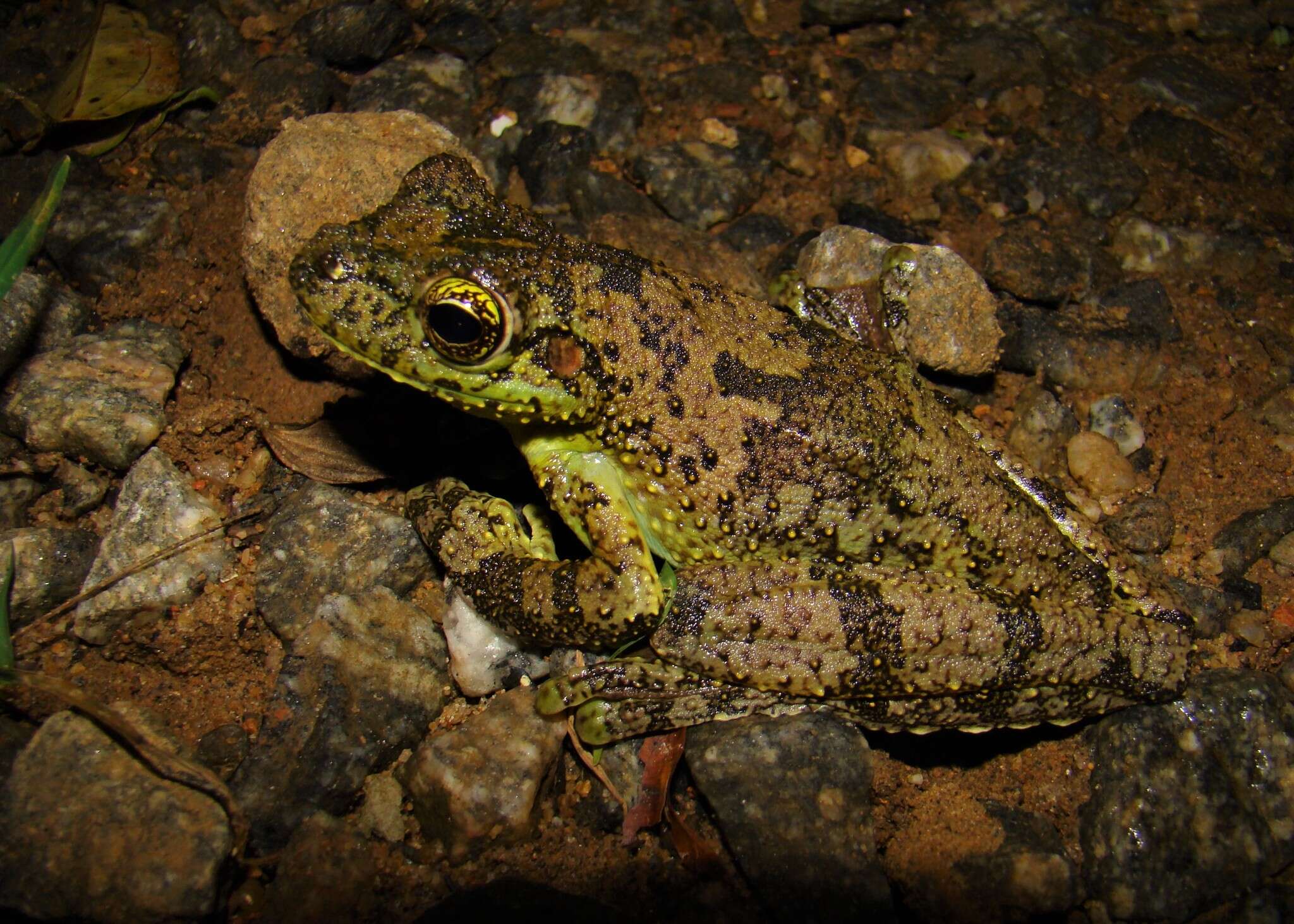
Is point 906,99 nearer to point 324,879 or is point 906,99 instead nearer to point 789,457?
point 789,457

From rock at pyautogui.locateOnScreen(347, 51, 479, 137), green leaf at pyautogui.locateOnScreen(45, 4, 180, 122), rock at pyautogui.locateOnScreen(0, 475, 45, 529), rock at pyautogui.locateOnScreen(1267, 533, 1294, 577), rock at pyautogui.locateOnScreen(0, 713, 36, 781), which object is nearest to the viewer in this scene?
rock at pyautogui.locateOnScreen(0, 713, 36, 781)

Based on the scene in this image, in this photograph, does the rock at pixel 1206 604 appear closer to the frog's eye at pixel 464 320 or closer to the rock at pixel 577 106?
the frog's eye at pixel 464 320

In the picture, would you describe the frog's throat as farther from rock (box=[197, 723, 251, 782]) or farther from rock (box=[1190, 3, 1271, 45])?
rock (box=[1190, 3, 1271, 45])

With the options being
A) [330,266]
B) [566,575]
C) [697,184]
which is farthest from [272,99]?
[566,575]

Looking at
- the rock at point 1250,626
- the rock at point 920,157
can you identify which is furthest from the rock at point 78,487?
the rock at point 1250,626

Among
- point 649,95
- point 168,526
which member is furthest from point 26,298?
point 649,95

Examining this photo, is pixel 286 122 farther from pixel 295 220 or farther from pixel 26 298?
pixel 26 298

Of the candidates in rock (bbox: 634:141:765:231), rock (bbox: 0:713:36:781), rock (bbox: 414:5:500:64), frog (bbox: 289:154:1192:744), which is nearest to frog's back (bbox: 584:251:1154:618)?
frog (bbox: 289:154:1192:744)
